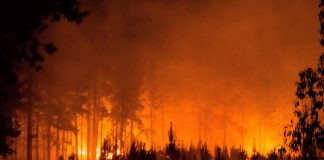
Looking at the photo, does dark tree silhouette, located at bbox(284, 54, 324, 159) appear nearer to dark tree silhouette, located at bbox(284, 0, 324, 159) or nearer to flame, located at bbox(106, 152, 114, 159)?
dark tree silhouette, located at bbox(284, 0, 324, 159)

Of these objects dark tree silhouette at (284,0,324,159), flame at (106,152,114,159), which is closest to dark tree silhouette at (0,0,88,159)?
dark tree silhouette at (284,0,324,159)

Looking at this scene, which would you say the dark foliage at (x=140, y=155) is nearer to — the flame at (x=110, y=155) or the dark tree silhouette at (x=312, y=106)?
the flame at (x=110, y=155)

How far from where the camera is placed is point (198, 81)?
248 ft

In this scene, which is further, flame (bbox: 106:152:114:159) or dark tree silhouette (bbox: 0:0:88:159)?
flame (bbox: 106:152:114:159)

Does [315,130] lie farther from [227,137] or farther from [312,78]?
[227,137]

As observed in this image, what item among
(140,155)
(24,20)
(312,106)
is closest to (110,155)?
(140,155)

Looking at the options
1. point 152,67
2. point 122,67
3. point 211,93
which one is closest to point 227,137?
point 211,93

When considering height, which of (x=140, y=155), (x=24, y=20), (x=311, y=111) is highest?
(x=24, y=20)

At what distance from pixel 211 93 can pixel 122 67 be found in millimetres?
21633

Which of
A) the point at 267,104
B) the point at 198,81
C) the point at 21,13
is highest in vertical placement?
the point at 198,81

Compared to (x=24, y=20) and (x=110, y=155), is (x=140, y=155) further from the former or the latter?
(x=24, y=20)

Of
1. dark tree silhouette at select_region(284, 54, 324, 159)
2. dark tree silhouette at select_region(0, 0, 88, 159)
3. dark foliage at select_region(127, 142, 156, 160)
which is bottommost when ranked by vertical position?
dark foliage at select_region(127, 142, 156, 160)

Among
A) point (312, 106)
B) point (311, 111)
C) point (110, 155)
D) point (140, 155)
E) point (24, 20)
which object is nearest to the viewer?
point (24, 20)

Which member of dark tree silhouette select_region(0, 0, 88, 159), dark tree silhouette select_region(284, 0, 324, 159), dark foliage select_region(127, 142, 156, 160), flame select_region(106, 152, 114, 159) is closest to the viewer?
dark tree silhouette select_region(0, 0, 88, 159)
